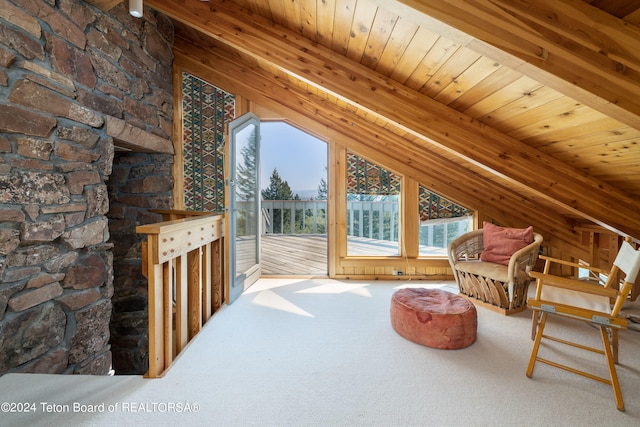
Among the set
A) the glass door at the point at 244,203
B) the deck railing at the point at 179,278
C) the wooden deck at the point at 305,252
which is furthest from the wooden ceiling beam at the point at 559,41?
the wooden deck at the point at 305,252

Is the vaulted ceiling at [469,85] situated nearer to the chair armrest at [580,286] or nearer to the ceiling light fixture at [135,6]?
the ceiling light fixture at [135,6]

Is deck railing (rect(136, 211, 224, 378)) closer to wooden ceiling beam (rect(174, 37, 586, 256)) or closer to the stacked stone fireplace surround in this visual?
the stacked stone fireplace surround

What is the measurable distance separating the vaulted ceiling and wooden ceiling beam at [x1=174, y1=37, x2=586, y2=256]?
0.01 meters

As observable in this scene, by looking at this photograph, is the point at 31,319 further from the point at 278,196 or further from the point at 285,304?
the point at 278,196

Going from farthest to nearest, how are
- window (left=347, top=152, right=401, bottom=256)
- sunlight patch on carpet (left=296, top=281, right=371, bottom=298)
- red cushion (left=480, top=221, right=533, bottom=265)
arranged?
window (left=347, top=152, right=401, bottom=256) < sunlight patch on carpet (left=296, top=281, right=371, bottom=298) < red cushion (left=480, top=221, right=533, bottom=265)

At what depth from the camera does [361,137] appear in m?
3.23

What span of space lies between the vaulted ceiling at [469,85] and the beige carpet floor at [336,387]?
4.36 feet

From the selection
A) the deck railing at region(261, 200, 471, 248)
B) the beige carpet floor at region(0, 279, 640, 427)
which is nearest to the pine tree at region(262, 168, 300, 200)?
the deck railing at region(261, 200, 471, 248)

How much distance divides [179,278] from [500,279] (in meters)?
2.63

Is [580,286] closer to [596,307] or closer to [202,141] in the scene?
[596,307]

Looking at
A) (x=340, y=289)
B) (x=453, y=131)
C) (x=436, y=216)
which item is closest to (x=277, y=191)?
(x=340, y=289)

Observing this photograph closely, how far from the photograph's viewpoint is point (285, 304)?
2553 millimetres

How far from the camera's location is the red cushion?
2.54 metres

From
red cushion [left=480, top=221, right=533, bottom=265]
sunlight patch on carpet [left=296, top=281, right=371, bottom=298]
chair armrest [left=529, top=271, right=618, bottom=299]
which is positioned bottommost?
sunlight patch on carpet [left=296, top=281, right=371, bottom=298]
